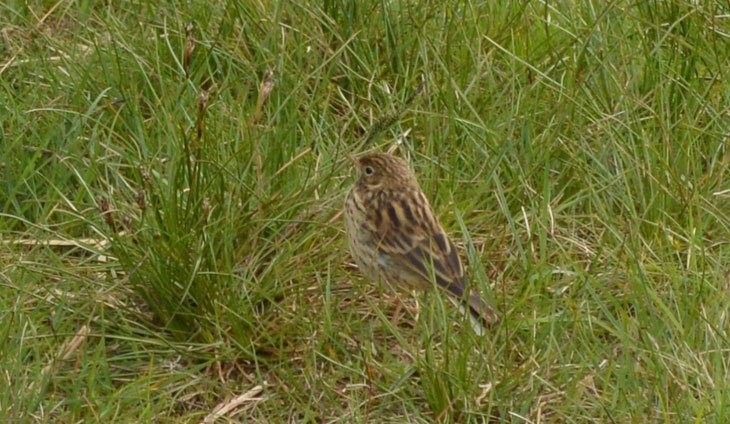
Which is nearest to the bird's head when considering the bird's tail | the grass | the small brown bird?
the small brown bird

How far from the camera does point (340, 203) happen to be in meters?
6.89

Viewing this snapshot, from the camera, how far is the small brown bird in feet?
20.4

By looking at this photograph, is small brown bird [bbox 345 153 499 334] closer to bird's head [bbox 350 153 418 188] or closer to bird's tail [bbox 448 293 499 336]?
bird's head [bbox 350 153 418 188]

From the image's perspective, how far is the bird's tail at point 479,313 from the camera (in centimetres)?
574

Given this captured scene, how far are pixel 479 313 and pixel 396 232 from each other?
0.81 m

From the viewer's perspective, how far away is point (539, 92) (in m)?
7.24

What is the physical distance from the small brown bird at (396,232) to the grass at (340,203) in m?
0.10

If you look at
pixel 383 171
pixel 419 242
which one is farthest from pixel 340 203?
pixel 419 242

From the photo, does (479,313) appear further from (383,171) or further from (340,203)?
(340,203)

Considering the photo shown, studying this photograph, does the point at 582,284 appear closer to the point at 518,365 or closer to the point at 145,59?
the point at 518,365

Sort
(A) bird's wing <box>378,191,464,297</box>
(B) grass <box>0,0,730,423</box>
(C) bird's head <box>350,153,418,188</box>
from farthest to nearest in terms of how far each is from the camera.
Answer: (C) bird's head <box>350,153,418,188</box> → (A) bird's wing <box>378,191,464,297</box> → (B) grass <box>0,0,730,423</box>

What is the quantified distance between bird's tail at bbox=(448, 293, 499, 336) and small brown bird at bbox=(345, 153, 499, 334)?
0.52 ft

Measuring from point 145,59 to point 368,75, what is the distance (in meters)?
0.95

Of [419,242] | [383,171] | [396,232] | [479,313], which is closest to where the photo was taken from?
[479,313]
